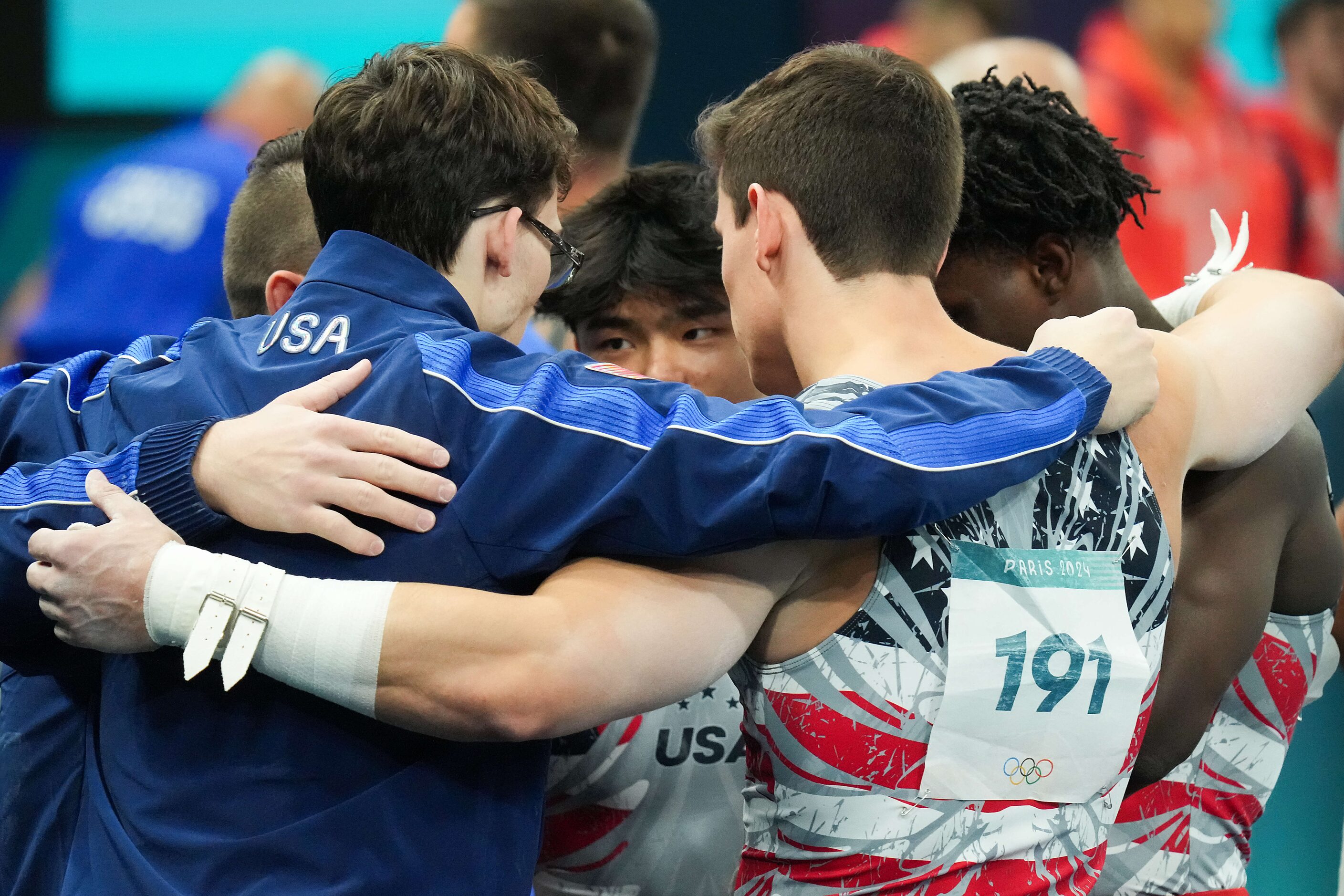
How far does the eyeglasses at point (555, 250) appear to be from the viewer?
1.79 m

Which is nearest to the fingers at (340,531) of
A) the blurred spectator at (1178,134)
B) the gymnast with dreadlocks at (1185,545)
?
the gymnast with dreadlocks at (1185,545)

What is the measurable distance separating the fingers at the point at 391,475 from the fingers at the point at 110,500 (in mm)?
251

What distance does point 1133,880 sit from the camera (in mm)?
2164

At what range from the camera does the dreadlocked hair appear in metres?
2.26

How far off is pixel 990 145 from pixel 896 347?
70 centimetres

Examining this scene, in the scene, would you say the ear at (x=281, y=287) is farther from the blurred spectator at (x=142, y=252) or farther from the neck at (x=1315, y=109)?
the neck at (x=1315, y=109)

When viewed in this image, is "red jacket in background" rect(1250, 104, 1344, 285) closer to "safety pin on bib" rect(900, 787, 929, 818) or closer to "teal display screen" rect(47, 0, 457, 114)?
"teal display screen" rect(47, 0, 457, 114)

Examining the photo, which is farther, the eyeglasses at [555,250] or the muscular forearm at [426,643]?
the eyeglasses at [555,250]

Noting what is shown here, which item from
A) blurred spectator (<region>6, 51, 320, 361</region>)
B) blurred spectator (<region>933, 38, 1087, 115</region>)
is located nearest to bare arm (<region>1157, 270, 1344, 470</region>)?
blurred spectator (<region>933, 38, 1087, 115</region>)

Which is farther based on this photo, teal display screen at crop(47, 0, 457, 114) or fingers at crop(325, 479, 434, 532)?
teal display screen at crop(47, 0, 457, 114)

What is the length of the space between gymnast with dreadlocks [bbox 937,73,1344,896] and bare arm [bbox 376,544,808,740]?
87 centimetres

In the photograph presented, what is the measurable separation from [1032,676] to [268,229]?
5.23 ft

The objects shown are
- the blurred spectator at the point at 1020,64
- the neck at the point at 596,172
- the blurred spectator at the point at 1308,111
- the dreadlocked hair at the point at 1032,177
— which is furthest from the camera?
the blurred spectator at the point at 1308,111

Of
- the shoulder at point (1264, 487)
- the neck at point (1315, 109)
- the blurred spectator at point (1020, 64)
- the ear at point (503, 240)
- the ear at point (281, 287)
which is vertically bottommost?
the ear at point (281, 287)
